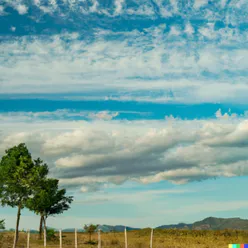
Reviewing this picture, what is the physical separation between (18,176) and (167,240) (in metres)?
23.2

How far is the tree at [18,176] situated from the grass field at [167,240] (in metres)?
6.15

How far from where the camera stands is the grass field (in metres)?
54.2

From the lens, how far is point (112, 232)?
83938 millimetres

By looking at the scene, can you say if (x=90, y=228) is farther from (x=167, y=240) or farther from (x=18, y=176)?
(x=18, y=176)

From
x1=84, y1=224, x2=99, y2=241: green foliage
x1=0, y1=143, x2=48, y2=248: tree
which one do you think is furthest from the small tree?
x1=0, y1=143, x2=48, y2=248: tree

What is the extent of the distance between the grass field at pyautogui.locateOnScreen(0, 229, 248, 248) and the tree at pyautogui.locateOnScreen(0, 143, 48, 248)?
20.2 feet

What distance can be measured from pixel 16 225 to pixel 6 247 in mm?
3270

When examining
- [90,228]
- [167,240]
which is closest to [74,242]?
[90,228]

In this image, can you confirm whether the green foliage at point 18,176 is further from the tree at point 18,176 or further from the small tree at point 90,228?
the small tree at point 90,228

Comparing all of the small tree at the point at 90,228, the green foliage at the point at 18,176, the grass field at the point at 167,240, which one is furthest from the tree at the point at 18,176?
the small tree at the point at 90,228

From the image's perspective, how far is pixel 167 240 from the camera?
6172cm

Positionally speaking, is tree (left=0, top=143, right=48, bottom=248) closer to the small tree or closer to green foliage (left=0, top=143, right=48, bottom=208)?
green foliage (left=0, top=143, right=48, bottom=208)

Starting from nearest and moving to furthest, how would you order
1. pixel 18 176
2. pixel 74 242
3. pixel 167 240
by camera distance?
pixel 18 176
pixel 167 240
pixel 74 242

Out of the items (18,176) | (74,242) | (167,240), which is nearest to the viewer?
(18,176)
